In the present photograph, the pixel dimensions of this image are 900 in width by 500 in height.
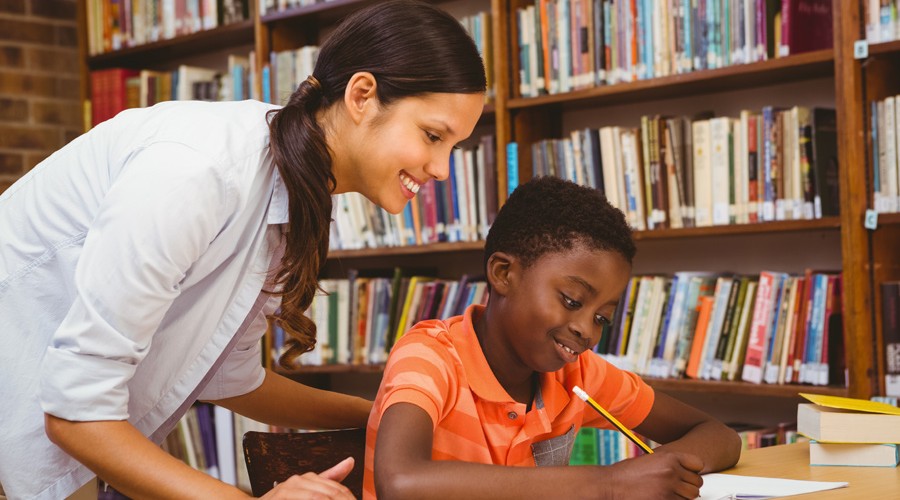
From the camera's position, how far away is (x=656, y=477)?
3.51ft

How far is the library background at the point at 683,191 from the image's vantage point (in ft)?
7.27

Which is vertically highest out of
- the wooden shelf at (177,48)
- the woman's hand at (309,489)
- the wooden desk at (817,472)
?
the wooden shelf at (177,48)

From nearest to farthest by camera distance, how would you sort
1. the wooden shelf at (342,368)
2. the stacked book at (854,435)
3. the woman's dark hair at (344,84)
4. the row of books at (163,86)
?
1. the woman's dark hair at (344,84)
2. the stacked book at (854,435)
3. the wooden shelf at (342,368)
4. the row of books at (163,86)

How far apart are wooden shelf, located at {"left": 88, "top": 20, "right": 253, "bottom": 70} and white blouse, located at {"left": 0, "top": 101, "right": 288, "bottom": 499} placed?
231 cm

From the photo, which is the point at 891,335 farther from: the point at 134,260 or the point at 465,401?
the point at 134,260

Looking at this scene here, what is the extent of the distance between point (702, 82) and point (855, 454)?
1351 mm

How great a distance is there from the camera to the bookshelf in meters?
2.20

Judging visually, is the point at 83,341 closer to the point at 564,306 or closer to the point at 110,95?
the point at 564,306

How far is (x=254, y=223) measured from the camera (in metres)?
1.17

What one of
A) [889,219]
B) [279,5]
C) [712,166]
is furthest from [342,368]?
[889,219]

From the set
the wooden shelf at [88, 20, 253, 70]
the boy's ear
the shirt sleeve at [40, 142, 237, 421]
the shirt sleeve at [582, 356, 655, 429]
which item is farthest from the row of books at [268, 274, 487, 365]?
the shirt sleeve at [40, 142, 237, 421]

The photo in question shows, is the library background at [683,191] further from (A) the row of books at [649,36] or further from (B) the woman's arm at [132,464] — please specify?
(B) the woman's arm at [132,464]

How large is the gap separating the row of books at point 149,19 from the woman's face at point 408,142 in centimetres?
238

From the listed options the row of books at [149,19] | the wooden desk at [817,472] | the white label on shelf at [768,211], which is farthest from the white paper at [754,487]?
the row of books at [149,19]
